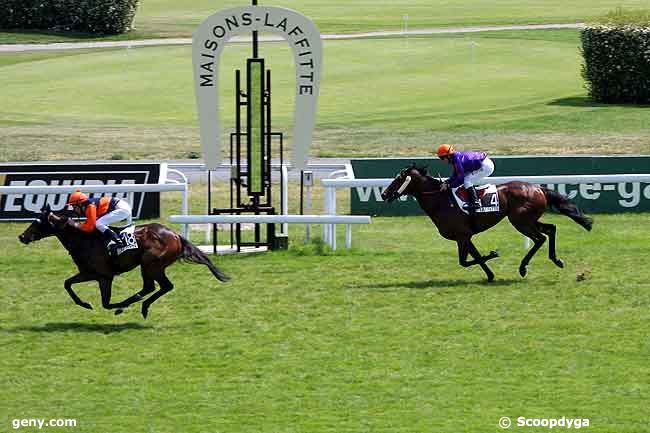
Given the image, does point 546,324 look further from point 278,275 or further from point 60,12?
point 60,12

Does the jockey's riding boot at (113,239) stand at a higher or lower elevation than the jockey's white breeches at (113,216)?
lower

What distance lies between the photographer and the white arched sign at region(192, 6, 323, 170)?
1722cm

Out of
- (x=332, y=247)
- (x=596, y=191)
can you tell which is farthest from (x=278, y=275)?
(x=596, y=191)

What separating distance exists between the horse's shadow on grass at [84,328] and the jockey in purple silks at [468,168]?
388 cm

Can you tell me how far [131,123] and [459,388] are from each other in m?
21.6

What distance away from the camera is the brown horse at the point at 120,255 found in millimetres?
13141

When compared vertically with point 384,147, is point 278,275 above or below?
above

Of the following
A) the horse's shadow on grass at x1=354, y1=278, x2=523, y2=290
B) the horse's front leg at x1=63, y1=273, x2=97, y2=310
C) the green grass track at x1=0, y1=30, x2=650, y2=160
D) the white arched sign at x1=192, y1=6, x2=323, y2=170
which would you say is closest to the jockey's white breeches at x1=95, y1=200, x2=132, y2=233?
the horse's front leg at x1=63, y1=273, x2=97, y2=310

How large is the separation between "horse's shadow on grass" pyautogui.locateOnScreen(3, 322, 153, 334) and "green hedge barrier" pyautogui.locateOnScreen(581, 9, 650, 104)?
19.8m

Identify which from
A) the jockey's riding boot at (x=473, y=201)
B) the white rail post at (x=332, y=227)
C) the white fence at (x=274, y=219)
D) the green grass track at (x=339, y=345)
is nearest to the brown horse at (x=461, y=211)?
the jockey's riding boot at (x=473, y=201)

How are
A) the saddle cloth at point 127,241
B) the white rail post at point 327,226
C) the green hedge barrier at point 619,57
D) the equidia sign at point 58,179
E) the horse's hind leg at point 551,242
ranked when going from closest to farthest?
the saddle cloth at point 127,241
the horse's hind leg at point 551,242
the white rail post at point 327,226
the equidia sign at point 58,179
the green hedge barrier at point 619,57

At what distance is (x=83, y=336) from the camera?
41.7 feet

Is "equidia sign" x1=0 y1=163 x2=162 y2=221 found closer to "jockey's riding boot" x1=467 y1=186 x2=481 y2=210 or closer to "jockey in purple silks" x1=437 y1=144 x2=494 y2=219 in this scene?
"jockey in purple silks" x1=437 y1=144 x2=494 y2=219

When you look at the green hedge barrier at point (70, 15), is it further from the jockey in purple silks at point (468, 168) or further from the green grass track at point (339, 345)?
the jockey in purple silks at point (468, 168)
